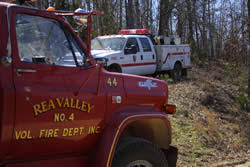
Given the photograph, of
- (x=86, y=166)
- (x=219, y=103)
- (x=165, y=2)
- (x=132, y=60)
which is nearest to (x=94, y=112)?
(x=86, y=166)

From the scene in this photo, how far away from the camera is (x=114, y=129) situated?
3.55 m

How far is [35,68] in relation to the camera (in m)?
3.02

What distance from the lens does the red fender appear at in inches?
134

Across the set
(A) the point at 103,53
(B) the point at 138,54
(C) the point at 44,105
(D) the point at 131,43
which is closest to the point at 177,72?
(B) the point at 138,54

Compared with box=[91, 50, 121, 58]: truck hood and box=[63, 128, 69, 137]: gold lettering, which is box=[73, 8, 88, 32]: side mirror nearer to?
box=[63, 128, 69, 137]: gold lettering

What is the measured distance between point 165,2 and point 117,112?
689 inches

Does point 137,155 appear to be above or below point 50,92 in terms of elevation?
below

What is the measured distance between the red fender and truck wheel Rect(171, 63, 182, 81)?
37.7 ft

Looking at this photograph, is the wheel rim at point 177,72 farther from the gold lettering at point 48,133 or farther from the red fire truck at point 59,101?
the gold lettering at point 48,133

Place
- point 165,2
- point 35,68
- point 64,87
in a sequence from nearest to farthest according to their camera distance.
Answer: point 35,68, point 64,87, point 165,2

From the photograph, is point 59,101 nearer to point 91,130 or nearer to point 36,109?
point 36,109

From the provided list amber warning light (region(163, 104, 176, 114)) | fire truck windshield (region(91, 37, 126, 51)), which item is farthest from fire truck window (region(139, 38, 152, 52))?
amber warning light (region(163, 104, 176, 114))

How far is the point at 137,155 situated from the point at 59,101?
1.19 metres

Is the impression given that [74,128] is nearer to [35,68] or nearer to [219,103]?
[35,68]
